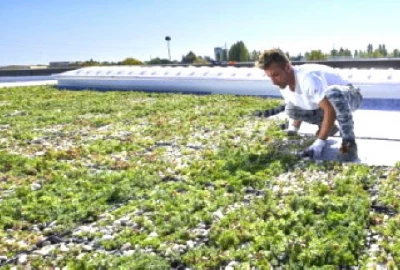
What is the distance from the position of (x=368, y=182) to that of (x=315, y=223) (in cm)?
97

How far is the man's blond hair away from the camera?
14.0ft

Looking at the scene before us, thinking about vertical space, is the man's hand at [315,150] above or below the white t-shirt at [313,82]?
below

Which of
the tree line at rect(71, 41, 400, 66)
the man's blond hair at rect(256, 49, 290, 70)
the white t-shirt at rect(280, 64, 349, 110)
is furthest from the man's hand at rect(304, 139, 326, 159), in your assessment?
the tree line at rect(71, 41, 400, 66)

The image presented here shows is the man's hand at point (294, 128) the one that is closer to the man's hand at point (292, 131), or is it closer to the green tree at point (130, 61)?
the man's hand at point (292, 131)

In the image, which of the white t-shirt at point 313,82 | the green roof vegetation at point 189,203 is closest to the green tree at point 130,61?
the green roof vegetation at point 189,203

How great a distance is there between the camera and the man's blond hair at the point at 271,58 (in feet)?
14.0

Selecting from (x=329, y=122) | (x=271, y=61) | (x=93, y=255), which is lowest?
(x=93, y=255)

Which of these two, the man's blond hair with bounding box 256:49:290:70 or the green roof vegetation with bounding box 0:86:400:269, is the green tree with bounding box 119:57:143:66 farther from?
→ the man's blond hair with bounding box 256:49:290:70

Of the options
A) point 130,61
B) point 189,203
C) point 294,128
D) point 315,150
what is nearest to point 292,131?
point 294,128

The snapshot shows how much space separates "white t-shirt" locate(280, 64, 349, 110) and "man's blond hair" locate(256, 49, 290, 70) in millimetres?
297

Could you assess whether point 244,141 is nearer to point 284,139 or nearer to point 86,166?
point 284,139

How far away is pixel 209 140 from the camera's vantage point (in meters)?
5.25

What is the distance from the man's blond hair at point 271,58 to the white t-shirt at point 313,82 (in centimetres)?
30

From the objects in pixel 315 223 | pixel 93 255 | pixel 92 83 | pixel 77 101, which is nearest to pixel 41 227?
pixel 93 255
